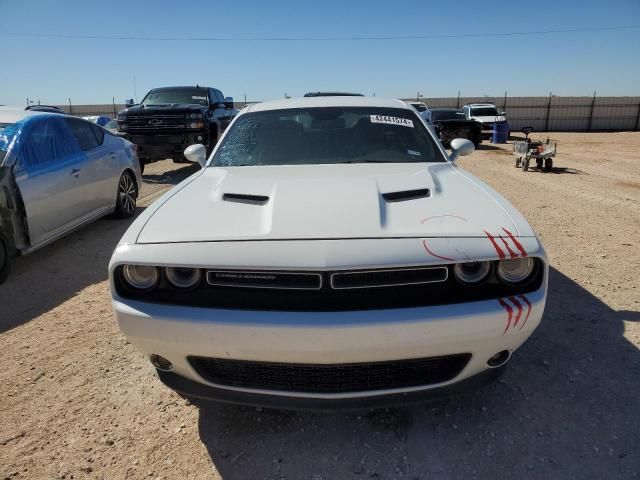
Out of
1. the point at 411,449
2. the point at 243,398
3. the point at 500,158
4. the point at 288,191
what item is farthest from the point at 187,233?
the point at 500,158

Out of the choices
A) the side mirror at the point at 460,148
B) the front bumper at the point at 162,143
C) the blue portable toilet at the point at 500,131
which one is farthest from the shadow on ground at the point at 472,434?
the blue portable toilet at the point at 500,131

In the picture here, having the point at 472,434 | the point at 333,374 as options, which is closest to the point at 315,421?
the point at 333,374

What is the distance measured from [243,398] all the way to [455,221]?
1.23 meters

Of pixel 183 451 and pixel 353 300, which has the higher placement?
pixel 353 300

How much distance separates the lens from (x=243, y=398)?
1.99 metres

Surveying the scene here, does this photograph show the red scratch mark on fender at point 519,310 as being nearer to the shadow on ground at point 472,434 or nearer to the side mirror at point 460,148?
the shadow on ground at point 472,434

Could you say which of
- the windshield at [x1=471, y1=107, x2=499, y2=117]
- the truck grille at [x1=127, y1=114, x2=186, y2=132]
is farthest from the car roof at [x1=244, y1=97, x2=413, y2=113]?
the windshield at [x1=471, y1=107, x2=499, y2=117]

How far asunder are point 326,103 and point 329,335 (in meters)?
2.48

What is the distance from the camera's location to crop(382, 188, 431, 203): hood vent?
2.34 m

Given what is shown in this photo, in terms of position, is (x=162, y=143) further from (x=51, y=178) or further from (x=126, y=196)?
(x=51, y=178)

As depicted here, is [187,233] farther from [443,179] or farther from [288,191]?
[443,179]

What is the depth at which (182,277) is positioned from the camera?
2.00m

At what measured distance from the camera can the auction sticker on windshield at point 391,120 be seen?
138 inches

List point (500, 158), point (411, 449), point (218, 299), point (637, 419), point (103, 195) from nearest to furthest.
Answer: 1. point (218, 299)
2. point (411, 449)
3. point (637, 419)
4. point (103, 195)
5. point (500, 158)
